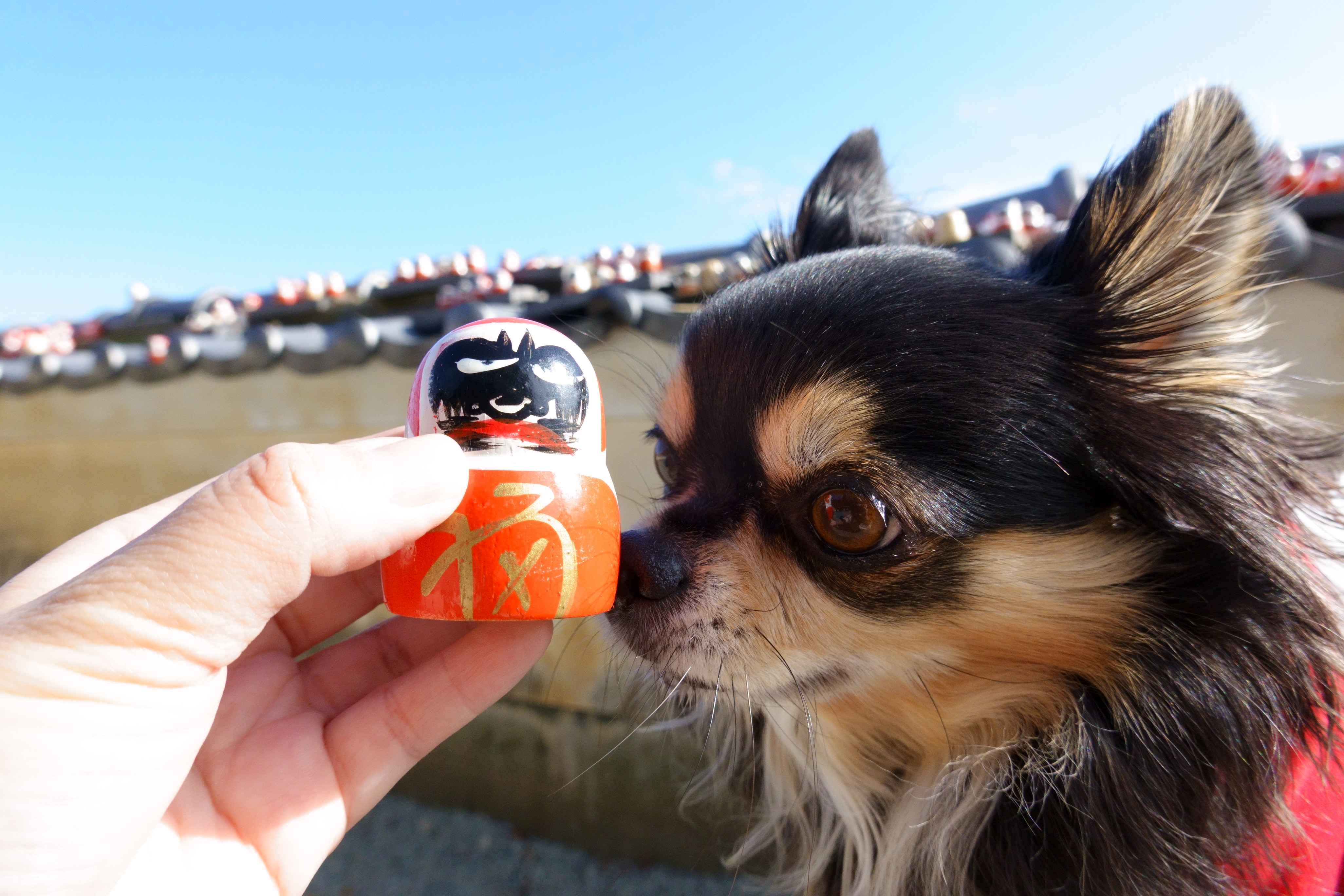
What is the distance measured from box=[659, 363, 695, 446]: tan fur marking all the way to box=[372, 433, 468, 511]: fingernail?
57 centimetres

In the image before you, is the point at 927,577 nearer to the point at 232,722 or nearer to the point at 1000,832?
the point at 1000,832

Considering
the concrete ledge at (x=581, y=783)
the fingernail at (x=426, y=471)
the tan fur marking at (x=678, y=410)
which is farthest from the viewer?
the concrete ledge at (x=581, y=783)

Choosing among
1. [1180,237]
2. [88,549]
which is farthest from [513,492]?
[1180,237]

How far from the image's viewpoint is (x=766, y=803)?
1.83 m

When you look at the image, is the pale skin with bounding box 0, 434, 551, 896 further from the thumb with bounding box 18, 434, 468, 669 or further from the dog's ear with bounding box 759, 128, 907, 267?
the dog's ear with bounding box 759, 128, 907, 267

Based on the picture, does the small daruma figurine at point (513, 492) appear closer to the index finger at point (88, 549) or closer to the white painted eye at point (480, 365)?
the white painted eye at point (480, 365)

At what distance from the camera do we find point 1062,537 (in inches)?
48.4

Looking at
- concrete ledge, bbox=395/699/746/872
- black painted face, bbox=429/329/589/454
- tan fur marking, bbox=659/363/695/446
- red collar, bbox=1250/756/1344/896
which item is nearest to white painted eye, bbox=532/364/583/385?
black painted face, bbox=429/329/589/454

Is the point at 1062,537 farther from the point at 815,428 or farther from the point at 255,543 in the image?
the point at 255,543

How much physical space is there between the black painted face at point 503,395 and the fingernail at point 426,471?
0.14 feet

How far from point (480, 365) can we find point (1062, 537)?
3.19ft

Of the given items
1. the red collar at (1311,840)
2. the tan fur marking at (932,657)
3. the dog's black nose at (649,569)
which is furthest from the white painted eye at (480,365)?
the red collar at (1311,840)

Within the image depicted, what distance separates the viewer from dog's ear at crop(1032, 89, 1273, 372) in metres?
1.19

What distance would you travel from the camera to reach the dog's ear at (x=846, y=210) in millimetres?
1905
